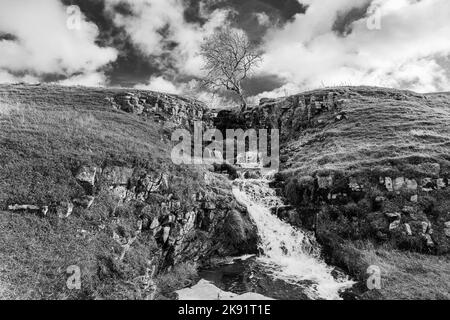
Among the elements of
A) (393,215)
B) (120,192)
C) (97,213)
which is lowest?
(393,215)

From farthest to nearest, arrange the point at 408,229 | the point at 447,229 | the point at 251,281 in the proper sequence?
the point at 408,229, the point at 447,229, the point at 251,281

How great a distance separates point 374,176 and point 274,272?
36.1 ft

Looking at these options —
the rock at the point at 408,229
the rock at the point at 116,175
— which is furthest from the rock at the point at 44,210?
the rock at the point at 408,229

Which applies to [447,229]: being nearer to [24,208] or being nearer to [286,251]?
[286,251]

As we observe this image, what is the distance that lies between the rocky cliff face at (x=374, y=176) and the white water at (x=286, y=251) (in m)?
1.17

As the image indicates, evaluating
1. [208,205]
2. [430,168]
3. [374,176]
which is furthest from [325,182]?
[208,205]

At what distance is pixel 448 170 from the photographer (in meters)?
22.6

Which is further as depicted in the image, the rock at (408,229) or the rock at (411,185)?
the rock at (411,185)

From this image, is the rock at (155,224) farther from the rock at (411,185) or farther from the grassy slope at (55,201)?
the rock at (411,185)

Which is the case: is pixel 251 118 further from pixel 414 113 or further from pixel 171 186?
pixel 171 186

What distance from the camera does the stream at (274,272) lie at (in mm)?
16188

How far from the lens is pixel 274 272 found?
18.5 m
